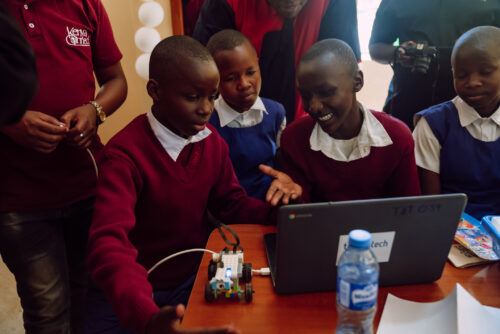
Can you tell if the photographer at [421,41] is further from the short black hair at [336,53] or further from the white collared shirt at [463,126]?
the short black hair at [336,53]

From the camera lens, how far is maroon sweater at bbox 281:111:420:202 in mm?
1317

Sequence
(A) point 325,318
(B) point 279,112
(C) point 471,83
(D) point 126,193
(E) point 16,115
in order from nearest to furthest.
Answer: (E) point 16,115, (A) point 325,318, (D) point 126,193, (C) point 471,83, (B) point 279,112

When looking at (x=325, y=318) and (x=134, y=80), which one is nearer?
(x=325, y=318)

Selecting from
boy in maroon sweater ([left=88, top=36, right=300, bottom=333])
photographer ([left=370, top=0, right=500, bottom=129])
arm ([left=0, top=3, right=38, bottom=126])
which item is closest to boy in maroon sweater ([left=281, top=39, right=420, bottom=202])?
boy in maroon sweater ([left=88, top=36, right=300, bottom=333])

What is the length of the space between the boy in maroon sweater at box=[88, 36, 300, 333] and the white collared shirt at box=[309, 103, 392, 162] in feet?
0.88

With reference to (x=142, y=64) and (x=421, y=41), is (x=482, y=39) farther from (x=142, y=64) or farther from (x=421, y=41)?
(x=142, y=64)

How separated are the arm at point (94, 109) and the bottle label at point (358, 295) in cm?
89

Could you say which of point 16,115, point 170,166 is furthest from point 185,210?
point 16,115

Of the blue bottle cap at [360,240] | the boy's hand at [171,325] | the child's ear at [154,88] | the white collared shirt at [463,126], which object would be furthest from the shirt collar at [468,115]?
the boy's hand at [171,325]

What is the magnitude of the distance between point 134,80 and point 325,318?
111 inches

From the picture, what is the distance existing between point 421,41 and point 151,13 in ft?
6.98

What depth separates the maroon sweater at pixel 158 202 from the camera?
3.12 feet

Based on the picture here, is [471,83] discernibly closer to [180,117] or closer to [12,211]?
[180,117]

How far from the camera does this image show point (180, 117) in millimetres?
1156
